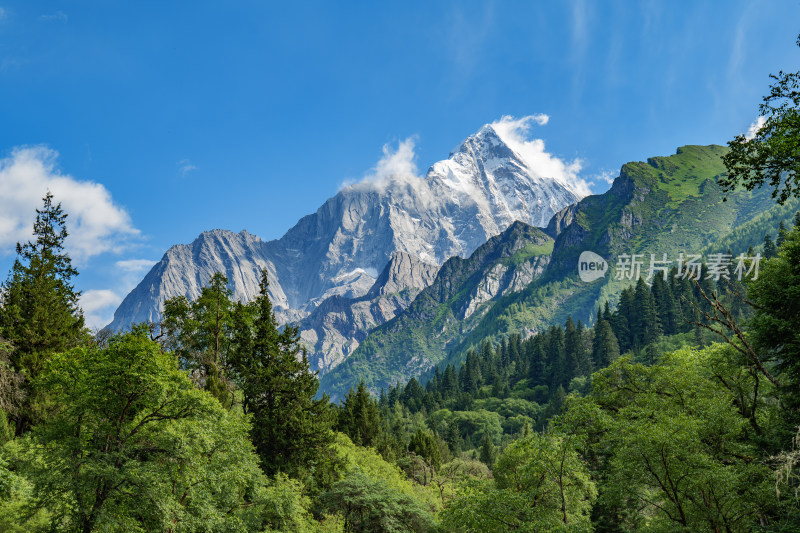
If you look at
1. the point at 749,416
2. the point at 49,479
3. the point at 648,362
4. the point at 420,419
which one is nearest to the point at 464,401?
the point at 420,419

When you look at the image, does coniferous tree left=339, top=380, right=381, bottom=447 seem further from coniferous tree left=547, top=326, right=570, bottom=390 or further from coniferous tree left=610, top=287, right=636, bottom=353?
coniferous tree left=610, top=287, right=636, bottom=353

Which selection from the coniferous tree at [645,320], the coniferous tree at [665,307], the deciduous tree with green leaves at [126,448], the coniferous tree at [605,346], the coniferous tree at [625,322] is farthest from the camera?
the coniferous tree at [625,322]

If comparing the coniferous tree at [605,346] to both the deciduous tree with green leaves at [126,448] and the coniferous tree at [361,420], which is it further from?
the deciduous tree with green leaves at [126,448]

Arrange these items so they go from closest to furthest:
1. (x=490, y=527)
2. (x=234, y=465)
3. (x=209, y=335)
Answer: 1. (x=490, y=527)
2. (x=234, y=465)
3. (x=209, y=335)

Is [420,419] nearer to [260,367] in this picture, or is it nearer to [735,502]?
[260,367]

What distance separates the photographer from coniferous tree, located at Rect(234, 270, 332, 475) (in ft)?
133

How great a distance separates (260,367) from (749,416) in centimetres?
3342

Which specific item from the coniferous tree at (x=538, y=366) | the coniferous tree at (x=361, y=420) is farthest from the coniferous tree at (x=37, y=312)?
the coniferous tree at (x=538, y=366)

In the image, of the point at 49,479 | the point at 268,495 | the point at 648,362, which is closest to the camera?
the point at 49,479

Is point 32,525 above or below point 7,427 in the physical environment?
below

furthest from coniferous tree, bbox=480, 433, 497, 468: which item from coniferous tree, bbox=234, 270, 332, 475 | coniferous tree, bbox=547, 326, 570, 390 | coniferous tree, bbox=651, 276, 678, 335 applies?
coniferous tree, bbox=234, 270, 332, 475

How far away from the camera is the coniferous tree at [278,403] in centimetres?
4062

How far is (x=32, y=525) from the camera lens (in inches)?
995

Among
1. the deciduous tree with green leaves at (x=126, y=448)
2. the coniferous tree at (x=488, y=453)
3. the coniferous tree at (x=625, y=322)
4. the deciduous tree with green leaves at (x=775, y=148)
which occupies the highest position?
the coniferous tree at (x=625, y=322)
